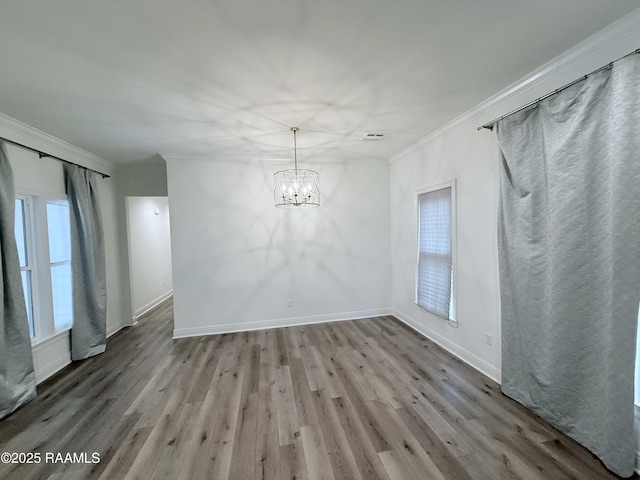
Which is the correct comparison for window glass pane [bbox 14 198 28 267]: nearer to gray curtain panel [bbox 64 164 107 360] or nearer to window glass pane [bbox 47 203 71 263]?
window glass pane [bbox 47 203 71 263]

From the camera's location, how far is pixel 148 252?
17.5 feet

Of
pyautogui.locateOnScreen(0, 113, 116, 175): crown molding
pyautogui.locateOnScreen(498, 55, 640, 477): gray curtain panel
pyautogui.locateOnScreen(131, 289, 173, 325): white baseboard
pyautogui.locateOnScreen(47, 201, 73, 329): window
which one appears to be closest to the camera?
pyautogui.locateOnScreen(498, 55, 640, 477): gray curtain panel

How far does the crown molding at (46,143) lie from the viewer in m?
2.47

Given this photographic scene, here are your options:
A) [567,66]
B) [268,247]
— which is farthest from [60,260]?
[567,66]

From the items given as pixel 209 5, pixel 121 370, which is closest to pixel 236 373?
pixel 121 370

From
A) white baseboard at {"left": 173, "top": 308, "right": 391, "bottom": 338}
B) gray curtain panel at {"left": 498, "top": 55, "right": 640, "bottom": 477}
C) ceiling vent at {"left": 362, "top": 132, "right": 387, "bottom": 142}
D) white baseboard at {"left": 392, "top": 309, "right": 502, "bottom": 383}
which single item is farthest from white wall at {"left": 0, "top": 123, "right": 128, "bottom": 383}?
gray curtain panel at {"left": 498, "top": 55, "right": 640, "bottom": 477}

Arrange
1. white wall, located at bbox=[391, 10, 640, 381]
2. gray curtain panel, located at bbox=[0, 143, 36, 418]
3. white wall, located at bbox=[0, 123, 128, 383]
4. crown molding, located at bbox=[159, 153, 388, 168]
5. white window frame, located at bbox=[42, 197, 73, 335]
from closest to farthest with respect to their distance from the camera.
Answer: white wall, located at bbox=[391, 10, 640, 381], gray curtain panel, located at bbox=[0, 143, 36, 418], white wall, located at bbox=[0, 123, 128, 383], white window frame, located at bbox=[42, 197, 73, 335], crown molding, located at bbox=[159, 153, 388, 168]

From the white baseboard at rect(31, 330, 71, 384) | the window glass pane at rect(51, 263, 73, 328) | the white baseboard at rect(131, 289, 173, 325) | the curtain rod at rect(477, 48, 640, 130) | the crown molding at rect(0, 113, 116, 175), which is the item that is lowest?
the white baseboard at rect(131, 289, 173, 325)

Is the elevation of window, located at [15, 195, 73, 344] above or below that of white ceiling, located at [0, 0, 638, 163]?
below

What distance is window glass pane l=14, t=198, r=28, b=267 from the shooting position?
270cm

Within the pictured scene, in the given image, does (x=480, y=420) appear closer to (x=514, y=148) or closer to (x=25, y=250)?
(x=514, y=148)

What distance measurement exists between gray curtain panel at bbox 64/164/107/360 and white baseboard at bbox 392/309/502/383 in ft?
14.4

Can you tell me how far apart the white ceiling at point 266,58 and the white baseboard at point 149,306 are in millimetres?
3101

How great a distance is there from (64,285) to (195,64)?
3346 mm
